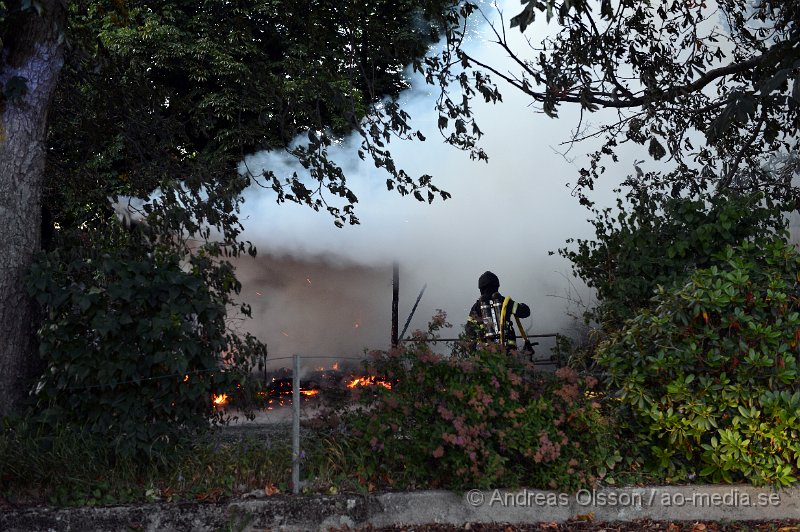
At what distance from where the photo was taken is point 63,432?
588cm

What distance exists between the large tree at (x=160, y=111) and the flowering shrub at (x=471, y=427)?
5.35ft

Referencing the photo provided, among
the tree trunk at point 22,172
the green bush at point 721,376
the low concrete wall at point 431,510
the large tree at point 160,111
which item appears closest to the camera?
the low concrete wall at point 431,510

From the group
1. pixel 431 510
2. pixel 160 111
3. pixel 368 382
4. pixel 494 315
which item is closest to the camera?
pixel 431 510

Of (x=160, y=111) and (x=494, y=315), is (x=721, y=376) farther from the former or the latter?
(x=160, y=111)

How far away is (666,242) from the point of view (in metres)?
7.93

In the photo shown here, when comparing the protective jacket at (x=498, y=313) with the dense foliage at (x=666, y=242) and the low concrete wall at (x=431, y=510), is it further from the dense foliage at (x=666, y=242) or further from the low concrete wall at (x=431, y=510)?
the low concrete wall at (x=431, y=510)

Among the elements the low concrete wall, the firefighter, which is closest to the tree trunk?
the low concrete wall

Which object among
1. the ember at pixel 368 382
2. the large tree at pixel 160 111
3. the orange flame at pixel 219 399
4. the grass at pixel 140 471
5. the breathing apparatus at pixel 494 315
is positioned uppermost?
the large tree at pixel 160 111

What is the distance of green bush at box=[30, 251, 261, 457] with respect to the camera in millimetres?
5914

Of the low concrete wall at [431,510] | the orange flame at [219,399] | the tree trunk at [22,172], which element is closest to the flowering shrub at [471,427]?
the low concrete wall at [431,510]

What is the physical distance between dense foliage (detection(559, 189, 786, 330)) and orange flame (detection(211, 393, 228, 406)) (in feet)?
12.6

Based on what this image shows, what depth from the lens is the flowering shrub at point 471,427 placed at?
5930 mm

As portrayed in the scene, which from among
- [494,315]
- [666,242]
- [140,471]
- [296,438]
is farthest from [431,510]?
[494,315]

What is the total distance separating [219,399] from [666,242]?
429cm
